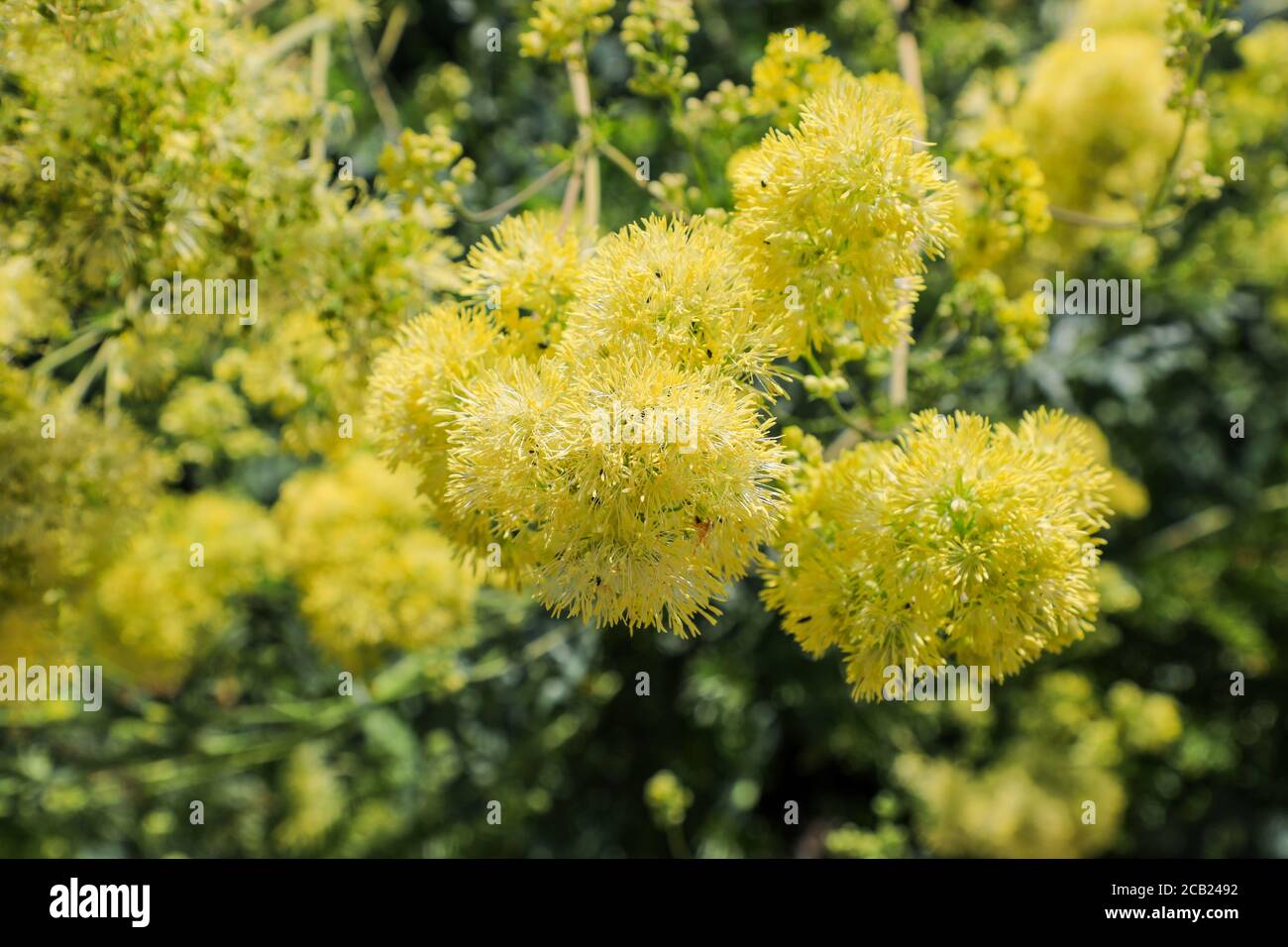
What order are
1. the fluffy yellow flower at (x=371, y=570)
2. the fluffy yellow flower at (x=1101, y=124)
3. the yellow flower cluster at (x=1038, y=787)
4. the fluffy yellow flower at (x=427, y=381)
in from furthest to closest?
the yellow flower cluster at (x=1038, y=787) < the fluffy yellow flower at (x=1101, y=124) < the fluffy yellow flower at (x=371, y=570) < the fluffy yellow flower at (x=427, y=381)

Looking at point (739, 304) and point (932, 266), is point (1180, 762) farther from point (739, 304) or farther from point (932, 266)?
point (739, 304)

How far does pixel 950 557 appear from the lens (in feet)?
4.53

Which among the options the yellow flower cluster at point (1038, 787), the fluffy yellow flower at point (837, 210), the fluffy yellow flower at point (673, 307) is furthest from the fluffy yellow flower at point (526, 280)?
the yellow flower cluster at point (1038, 787)

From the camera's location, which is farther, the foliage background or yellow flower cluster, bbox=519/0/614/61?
the foliage background

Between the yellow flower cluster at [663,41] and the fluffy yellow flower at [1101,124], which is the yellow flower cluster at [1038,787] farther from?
the yellow flower cluster at [663,41]

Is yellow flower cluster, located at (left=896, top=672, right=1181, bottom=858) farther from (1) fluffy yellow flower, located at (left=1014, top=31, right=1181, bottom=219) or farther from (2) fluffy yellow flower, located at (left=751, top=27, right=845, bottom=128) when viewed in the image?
(2) fluffy yellow flower, located at (left=751, top=27, right=845, bottom=128)

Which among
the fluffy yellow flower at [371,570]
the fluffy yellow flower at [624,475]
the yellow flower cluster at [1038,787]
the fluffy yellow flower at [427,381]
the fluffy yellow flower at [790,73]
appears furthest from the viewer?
the yellow flower cluster at [1038,787]

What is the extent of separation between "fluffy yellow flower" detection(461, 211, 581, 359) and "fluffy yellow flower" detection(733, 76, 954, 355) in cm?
27

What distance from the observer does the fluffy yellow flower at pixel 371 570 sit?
248cm

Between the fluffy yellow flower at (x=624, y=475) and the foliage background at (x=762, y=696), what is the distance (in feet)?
3.74

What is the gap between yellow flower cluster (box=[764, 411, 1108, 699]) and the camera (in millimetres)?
1370

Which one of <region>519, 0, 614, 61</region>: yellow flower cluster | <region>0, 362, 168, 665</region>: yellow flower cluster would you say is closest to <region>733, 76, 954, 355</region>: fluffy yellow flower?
<region>519, 0, 614, 61</region>: yellow flower cluster

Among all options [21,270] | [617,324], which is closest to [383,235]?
[617,324]
